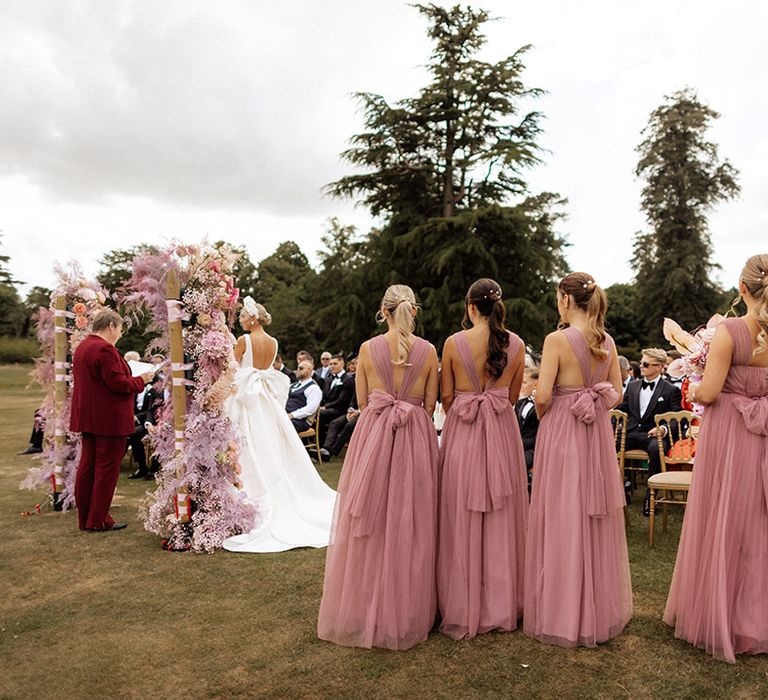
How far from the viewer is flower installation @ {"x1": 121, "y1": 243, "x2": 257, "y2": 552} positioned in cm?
661

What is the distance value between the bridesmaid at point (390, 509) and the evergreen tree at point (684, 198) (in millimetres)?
33934

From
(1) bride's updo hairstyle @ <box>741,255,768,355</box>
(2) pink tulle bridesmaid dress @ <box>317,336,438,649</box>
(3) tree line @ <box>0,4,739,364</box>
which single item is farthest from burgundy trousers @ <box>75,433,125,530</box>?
(3) tree line @ <box>0,4,739,364</box>

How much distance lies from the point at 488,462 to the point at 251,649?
1.86 m

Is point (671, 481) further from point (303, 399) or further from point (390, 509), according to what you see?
point (303, 399)

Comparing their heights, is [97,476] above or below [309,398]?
below

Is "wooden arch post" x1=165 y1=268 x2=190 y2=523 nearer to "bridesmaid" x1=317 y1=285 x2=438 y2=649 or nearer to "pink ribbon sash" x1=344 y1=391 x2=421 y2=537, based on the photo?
"bridesmaid" x1=317 y1=285 x2=438 y2=649

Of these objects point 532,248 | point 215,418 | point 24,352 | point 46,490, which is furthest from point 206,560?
point 24,352

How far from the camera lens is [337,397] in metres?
13.3

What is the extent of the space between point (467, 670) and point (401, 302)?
7.27ft

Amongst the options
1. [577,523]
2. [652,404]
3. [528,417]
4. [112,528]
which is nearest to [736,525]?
[577,523]

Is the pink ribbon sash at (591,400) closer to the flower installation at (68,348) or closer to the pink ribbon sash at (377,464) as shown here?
the pink ribbon sash at (377,464)

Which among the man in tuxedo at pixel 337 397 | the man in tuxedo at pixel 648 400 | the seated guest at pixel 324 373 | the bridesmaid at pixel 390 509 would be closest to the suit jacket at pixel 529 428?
the man in tuxedo at pixel 648 400

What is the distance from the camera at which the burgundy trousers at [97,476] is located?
7.14 metres

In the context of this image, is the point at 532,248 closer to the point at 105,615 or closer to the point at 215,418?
the point at 215,418
